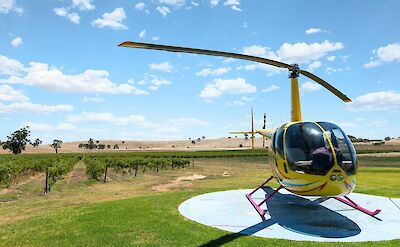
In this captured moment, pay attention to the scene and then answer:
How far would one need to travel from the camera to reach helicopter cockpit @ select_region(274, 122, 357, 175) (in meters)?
10.3

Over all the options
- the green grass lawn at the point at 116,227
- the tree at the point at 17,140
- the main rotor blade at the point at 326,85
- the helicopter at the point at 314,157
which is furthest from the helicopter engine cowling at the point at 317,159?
the tree at the point at 17,140

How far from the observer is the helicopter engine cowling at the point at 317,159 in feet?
33.6

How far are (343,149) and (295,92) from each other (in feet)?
12.2

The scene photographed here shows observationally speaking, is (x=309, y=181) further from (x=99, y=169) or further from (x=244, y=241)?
(x=99, y=169)

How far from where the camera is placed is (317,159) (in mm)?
10336

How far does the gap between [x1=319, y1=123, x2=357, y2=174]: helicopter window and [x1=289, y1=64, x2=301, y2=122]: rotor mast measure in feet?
7.75

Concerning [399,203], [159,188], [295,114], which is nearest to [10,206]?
[159,188]

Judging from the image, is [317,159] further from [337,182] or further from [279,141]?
[279,141]

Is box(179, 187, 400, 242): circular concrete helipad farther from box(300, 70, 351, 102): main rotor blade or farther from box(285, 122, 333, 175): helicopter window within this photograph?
box(300, 70, 351, 102): main rotor blade

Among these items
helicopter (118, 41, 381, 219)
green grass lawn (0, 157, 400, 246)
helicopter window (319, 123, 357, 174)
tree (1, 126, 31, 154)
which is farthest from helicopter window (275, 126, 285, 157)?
tree (1, 126, 31, 154)

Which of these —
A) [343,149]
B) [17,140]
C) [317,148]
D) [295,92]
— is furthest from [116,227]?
[17,140]

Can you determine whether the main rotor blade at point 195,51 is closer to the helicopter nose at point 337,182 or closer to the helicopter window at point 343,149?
the helicopter window at point 343,149

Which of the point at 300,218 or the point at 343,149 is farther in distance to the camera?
the point at 300,218

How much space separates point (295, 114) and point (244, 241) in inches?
244
